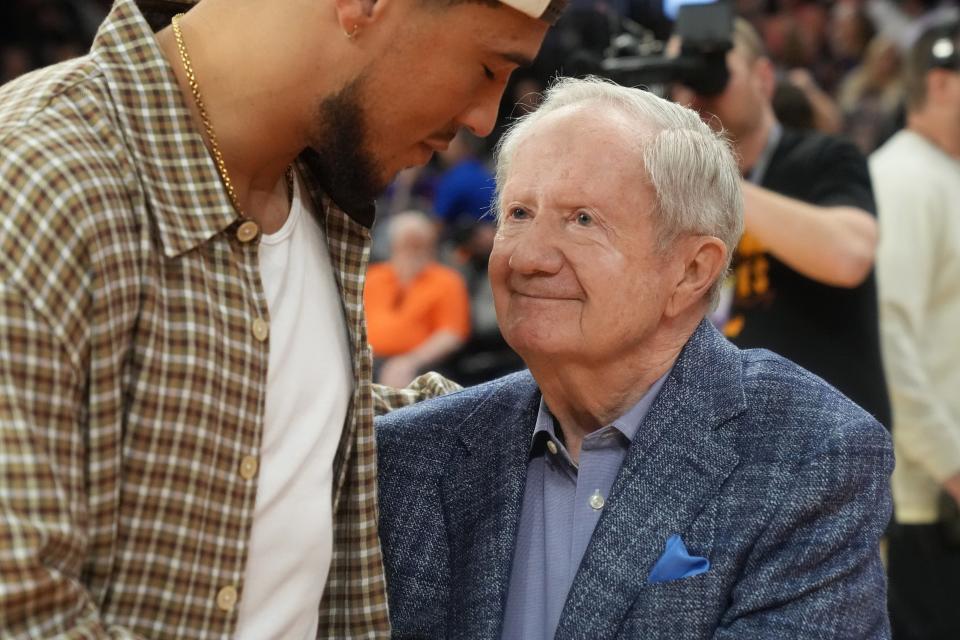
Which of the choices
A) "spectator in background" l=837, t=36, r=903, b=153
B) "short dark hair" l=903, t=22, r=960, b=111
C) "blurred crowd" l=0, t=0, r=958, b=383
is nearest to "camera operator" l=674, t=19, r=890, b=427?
"blurred crowd" l=0, t=0, r=958, b=383

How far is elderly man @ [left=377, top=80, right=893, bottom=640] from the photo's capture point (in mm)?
1689

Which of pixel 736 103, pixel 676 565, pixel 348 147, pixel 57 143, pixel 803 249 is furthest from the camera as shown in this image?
pixel 736 103

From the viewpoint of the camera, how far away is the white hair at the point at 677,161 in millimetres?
1846

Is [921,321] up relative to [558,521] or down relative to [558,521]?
down

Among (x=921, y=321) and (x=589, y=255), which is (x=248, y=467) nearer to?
(x=589, y=255)

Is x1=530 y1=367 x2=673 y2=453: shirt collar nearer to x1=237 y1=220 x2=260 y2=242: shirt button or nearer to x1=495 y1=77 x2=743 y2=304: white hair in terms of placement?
x1=495 y1=77 x2=743 y2=304: white hair

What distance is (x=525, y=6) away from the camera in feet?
4.98

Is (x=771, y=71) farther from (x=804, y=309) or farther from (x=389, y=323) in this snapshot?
(x=389, y=323)

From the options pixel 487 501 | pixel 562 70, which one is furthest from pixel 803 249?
pixel 487 501

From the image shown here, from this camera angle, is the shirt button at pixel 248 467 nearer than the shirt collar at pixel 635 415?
Yes

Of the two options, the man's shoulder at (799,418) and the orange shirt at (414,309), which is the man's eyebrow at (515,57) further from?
the orange shirt at (414,309)

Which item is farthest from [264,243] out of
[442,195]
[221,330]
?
[442,195]

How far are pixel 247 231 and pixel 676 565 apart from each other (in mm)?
702

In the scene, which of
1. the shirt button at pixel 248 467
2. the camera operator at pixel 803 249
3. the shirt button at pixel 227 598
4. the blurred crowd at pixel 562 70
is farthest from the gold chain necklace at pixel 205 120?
the blurred crowd at pixel 562 70
